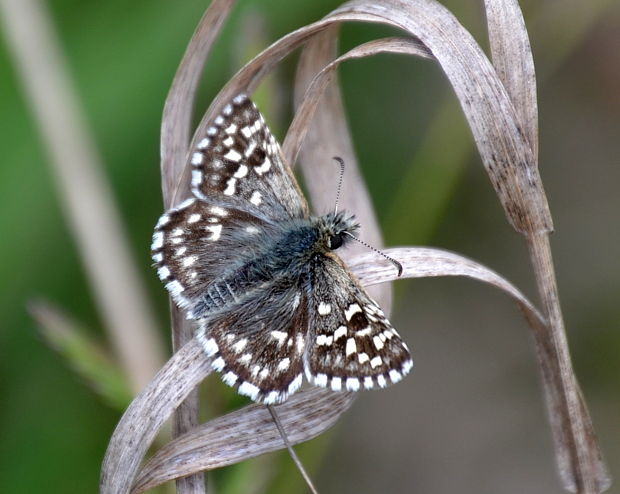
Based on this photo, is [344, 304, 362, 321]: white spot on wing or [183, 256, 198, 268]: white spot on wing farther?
[183, 256, 198, 268]: white spot on wing

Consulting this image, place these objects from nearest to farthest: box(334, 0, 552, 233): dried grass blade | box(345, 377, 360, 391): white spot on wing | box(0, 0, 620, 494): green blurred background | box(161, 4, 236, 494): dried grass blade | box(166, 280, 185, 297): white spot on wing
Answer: box(334, 0, 552, 233): dried grass blade, box(345, 377, 360, 391): white spot on wing, box(161, 4, 236, 494): dried grass blade, box(166, 280, 185, 297): white spot on wing, box(0, 0, 620, 494): green blurred background

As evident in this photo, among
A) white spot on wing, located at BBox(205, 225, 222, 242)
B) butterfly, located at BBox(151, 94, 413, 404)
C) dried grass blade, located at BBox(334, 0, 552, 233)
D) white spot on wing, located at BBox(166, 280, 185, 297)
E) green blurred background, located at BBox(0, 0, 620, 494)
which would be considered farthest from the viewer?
green blurred background, located at BBox(0, 0, 620, 494)

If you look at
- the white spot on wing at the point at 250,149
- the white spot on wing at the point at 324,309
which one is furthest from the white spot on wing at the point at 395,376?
the white spot on wing at the point at 250,149

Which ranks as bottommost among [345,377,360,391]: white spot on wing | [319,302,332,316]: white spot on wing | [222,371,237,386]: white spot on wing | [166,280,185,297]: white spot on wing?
[345,377,360,391]: white spot on wing

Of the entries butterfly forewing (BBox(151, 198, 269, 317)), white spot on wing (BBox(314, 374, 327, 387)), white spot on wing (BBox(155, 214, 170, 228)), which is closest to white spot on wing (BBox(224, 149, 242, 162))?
butterfly forewing (BBox(151, 198, 269, 317))

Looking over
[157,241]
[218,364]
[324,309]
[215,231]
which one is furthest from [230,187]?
[218,364]

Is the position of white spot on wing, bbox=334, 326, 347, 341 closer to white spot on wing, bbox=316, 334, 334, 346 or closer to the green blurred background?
white spot on wing, bbox=316, 334, 334, 346

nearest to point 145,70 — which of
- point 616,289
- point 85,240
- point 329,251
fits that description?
point 85,240
